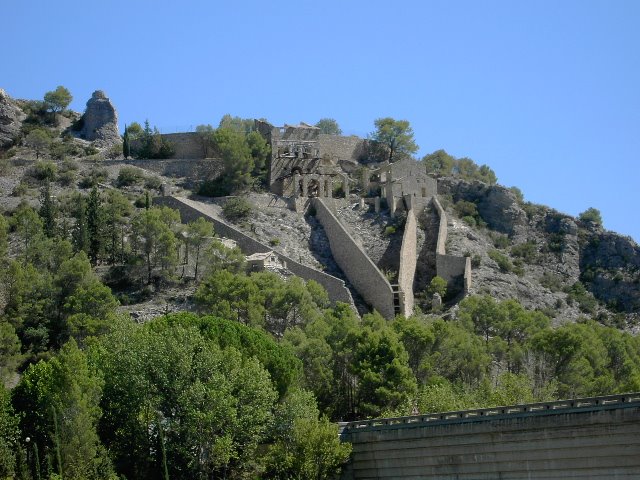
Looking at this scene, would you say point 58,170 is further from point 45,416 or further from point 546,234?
point 45,416

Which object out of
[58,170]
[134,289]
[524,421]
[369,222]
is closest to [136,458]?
[524,421]

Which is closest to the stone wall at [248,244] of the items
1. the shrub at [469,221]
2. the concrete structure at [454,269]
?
the concrete structure at [454,269]

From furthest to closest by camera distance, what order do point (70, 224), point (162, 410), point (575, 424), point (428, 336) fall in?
point (70, 224), point (428, 336), point (162, 410), point (575, 424)

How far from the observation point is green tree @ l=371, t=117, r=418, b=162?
340 ft

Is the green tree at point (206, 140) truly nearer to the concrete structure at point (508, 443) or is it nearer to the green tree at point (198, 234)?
the green tree at point (198, 234)

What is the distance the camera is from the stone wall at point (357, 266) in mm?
78250

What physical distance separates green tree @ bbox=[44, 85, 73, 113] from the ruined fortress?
1442 centimetres

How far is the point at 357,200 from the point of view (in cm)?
9125

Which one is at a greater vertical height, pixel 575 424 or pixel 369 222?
pixel 369 222

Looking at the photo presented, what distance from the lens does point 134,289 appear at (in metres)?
76.6

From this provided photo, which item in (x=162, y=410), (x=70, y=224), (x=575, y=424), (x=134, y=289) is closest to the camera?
(x=575, y=424)

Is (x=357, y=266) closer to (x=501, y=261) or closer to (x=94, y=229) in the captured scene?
(x=501, y=261)

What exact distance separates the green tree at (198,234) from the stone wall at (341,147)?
2019cm

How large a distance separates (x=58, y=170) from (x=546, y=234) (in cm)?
3245
